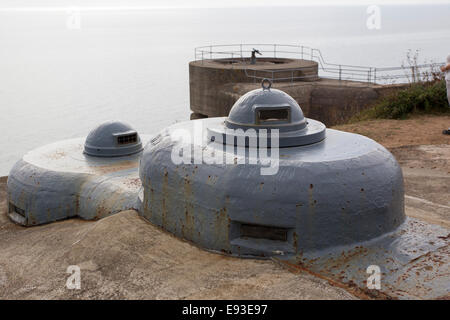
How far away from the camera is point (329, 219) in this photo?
21.2 feet

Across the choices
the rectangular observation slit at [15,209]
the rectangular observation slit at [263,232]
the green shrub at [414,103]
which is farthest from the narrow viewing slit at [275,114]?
the green shrub at [414,103]

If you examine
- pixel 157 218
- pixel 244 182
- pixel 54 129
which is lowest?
pixel 54 129

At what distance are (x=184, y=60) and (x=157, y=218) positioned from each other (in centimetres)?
7896

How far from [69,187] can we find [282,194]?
558 cm

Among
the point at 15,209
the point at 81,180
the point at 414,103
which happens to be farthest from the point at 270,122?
the point at 414,103

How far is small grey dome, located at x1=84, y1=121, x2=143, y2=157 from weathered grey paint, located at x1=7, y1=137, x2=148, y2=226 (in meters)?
0.18

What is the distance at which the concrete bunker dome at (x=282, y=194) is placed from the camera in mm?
6395

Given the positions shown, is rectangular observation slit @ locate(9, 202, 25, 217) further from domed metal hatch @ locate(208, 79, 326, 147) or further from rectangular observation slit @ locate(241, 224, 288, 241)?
rectangular observation slit @ locate(241, 224, 288, 241)

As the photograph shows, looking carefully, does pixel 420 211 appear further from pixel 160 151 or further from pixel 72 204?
pixel 72 204

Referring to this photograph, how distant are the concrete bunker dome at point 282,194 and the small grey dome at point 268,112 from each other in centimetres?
1

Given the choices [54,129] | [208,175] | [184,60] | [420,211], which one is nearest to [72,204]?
[208,175]

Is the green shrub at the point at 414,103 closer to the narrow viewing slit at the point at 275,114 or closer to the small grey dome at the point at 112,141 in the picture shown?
the small grey dome at the point at 112,141

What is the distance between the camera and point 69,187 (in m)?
10.4
